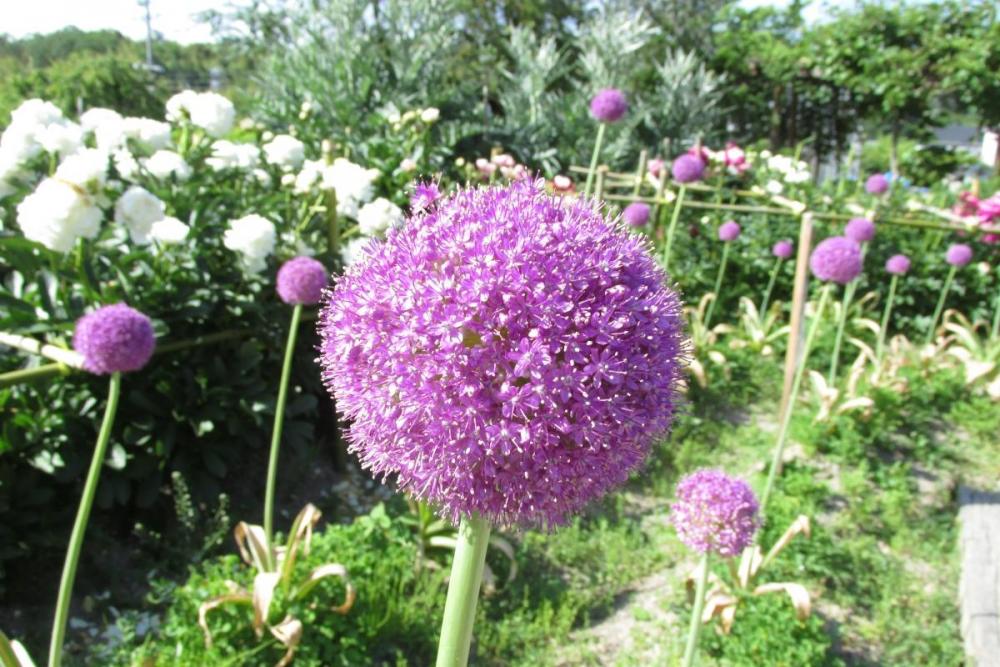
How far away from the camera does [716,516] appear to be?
6.70 ft

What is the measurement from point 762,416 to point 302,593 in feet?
12.0

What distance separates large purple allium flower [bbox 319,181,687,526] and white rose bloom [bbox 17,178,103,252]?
5.15 feet

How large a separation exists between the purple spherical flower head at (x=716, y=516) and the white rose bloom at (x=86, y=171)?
217 cm

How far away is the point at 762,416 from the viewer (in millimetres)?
5180

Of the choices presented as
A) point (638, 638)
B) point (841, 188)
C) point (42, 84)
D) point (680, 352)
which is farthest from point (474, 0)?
point (680, 352)

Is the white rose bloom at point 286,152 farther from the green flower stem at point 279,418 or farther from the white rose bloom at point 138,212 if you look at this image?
the green flower stem at point 279,418

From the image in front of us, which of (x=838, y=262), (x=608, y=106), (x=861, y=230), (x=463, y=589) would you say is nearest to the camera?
(x=463, y=589)

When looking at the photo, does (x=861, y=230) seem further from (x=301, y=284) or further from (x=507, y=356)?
(x=507, y=356)

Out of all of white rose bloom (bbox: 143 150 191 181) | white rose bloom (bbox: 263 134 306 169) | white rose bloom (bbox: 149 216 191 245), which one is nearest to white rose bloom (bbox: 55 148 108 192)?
white rose bloom (bbox: 149 216 191 245)

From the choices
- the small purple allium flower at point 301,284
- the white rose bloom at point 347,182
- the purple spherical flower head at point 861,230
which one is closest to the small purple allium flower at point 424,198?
the small purple allium flower at point 301,284

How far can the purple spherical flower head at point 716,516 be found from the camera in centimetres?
205

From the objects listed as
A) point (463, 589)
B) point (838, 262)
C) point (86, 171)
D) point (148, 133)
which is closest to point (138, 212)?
point (86, 171)

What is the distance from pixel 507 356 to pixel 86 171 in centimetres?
207

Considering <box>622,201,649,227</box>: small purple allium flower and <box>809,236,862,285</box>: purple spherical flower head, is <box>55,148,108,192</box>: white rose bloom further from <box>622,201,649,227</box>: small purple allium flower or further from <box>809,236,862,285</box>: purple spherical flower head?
<box>622,201,649,227</box>: small purple allium flower
